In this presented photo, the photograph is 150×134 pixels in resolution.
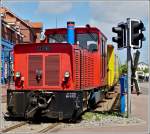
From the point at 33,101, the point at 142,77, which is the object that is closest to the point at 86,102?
the point at 33,101

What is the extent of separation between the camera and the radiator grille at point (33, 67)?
15577 mm

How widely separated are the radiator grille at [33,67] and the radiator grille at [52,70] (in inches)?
8.6

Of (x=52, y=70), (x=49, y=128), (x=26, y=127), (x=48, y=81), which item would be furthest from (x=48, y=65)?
(x=49, y=128)

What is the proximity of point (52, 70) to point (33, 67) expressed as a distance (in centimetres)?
66

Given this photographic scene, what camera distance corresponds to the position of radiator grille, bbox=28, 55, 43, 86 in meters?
15.6

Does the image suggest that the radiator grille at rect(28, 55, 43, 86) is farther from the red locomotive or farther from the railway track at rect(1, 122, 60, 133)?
the railway track at rect(1, 122, 60, 133)

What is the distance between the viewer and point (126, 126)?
14141 millimetres

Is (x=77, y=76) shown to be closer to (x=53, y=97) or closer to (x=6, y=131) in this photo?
(x=53, y=97)

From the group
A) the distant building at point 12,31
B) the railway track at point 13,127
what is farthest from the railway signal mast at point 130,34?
the distant building at point 12,31

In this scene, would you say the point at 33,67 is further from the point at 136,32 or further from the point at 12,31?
the point at 12,31

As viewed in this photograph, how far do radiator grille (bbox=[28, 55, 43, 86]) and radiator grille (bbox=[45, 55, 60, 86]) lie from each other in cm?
22

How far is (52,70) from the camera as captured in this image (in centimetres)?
1548

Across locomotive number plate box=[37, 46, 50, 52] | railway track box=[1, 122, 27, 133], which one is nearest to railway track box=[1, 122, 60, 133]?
railway track box=[1, 122, 27, 133]

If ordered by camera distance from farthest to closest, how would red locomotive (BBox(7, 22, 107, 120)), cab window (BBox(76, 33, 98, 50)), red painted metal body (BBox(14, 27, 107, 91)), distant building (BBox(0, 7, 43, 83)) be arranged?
distant building (BBox(0, 7, 43, 83))
cab window (BBox(76, 33, 98, 50))
red painted metal body (BBox(14, 27, 107, 91))
red locomotive (BBox(7, 22, 107, 120))
